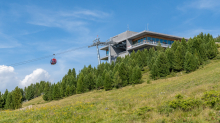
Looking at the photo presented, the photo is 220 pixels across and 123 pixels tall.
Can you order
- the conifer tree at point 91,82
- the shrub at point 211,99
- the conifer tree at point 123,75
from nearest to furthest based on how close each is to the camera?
the shrub at point 211,99, the conifer tree at point 123,75, the conifer tree at point 91,82

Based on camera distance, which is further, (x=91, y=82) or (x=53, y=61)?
(x=91, y=82)

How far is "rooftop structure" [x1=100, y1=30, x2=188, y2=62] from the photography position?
5849cm

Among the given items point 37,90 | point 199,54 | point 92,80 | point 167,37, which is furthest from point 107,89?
point 37,90

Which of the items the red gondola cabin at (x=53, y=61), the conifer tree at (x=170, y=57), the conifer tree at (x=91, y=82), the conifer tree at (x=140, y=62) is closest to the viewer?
the red gondola cabin at (x=53, y=61)

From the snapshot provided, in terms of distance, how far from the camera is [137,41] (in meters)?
62.8

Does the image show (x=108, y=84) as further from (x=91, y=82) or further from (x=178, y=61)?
(x=178, y=61)

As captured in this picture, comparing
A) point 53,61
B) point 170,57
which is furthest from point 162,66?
point 53,61

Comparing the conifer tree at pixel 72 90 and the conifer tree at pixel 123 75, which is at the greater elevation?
the conifer tree at pixel 123 75

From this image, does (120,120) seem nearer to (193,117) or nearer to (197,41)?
(193,117)

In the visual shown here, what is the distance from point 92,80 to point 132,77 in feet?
47.0

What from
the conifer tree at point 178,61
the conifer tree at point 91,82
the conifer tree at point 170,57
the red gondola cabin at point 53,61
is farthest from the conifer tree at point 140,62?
the red gondola cabin at point 53,61

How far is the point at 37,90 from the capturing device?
271ft

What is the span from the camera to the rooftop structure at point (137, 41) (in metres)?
58.5

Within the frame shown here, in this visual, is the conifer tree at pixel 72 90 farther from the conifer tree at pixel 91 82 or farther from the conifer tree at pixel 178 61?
the conifer tree at pixel 178 61
